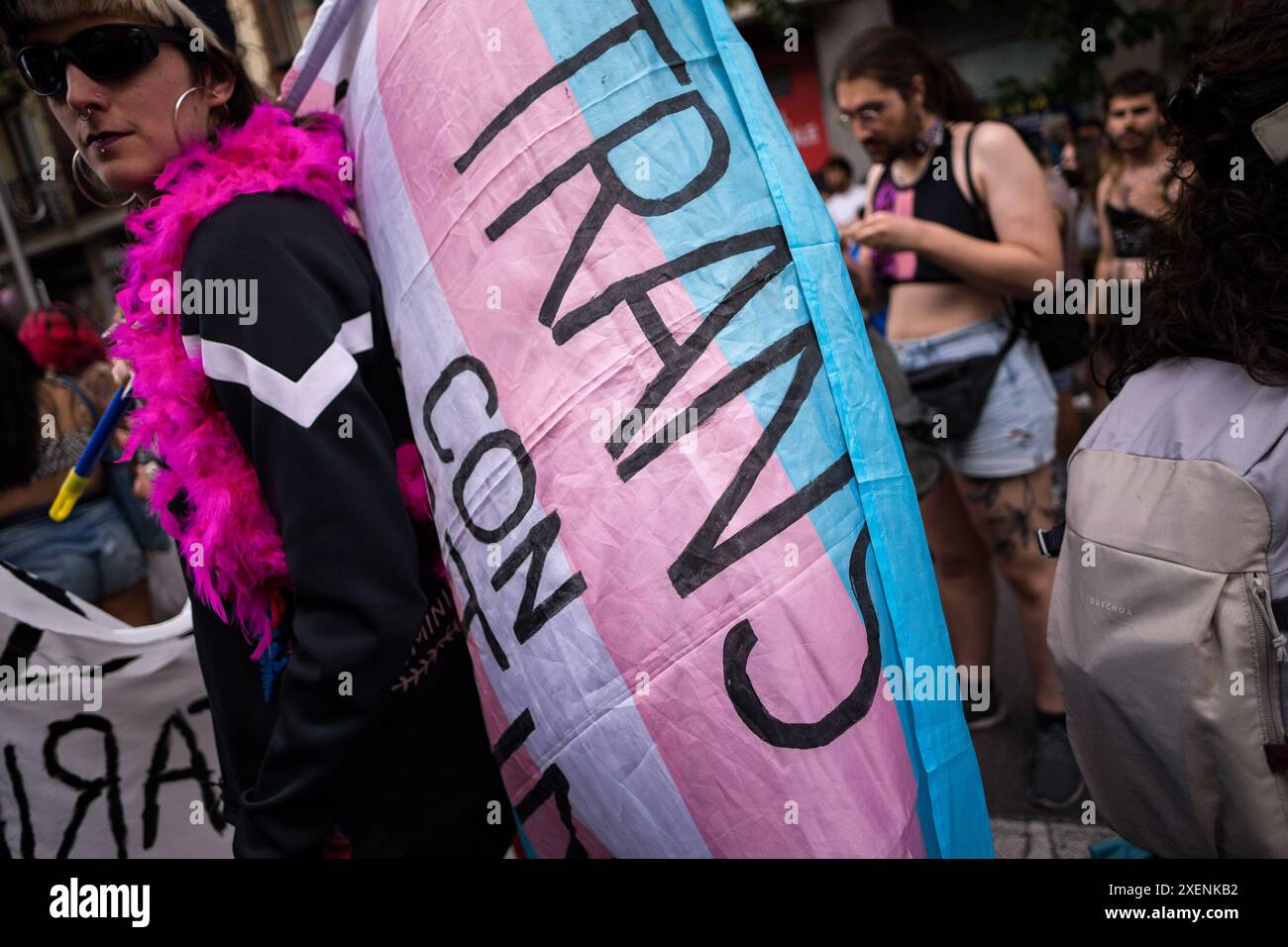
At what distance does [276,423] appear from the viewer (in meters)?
1.24

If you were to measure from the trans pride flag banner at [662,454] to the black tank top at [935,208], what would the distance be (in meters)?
1.48

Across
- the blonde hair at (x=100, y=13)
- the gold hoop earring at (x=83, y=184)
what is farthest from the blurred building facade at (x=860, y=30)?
the blonde hair at (x=100, y=13)

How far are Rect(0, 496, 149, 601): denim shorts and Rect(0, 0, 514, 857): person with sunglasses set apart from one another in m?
1.98

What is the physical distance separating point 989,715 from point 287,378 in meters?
2.62

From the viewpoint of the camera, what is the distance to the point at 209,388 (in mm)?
1396

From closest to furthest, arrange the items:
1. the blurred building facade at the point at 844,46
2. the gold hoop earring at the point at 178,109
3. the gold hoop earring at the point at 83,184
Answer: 1. the gold hoop earring at the point at 178,109
2. the gold hoop earring at the point at 83,184
3. the blurred building facade at the point at 844,46

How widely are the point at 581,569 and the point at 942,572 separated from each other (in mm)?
2096

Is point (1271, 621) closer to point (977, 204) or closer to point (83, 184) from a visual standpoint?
point (977, 204)

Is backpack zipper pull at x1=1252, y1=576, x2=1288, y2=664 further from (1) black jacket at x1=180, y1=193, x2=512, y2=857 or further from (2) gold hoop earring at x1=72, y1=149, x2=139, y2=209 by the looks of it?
(2) gold hoop earring at x1=72, y1=149, x2=139, y2=209

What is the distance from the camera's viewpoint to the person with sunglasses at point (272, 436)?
1255 millimetres

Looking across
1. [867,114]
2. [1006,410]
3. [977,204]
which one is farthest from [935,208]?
[1006,410]

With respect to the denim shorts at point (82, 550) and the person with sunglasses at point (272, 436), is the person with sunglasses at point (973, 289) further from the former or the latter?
the denim shorts at point (82, 550)

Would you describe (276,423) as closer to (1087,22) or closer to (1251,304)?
(1251,304)
